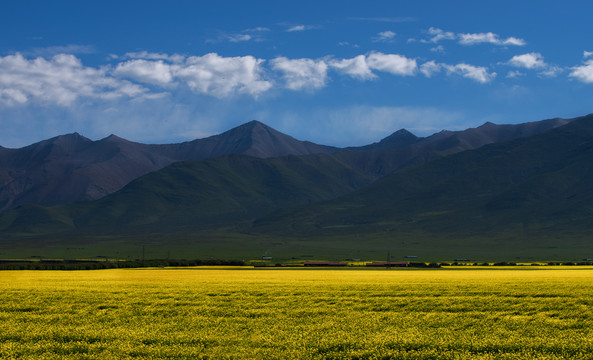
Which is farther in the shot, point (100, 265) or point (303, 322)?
point (100, 265)

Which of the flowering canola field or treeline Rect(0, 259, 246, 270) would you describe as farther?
treeline Rect(0, 259, 246, 270)

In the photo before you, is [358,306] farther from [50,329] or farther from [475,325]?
[50,329]

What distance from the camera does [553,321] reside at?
28.7m

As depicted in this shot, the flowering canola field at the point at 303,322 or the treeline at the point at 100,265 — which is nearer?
the flowering canola field at the point at 303,322

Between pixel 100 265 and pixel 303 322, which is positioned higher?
pixel 100 265

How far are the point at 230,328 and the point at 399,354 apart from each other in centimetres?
828

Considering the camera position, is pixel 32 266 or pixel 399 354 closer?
pixel 399 354

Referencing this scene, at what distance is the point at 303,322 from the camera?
2933 cm

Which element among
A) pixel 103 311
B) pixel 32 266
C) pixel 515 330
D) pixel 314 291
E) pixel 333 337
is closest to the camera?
pixel 333 337

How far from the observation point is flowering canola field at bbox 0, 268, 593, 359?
23406 mm

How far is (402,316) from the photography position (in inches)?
1217

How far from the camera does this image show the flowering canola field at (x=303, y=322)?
23.4m

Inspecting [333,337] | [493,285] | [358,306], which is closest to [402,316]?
[358,306]

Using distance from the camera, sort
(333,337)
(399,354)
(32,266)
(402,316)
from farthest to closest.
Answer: (32,266), (402,316), (333,337), (399,354)
